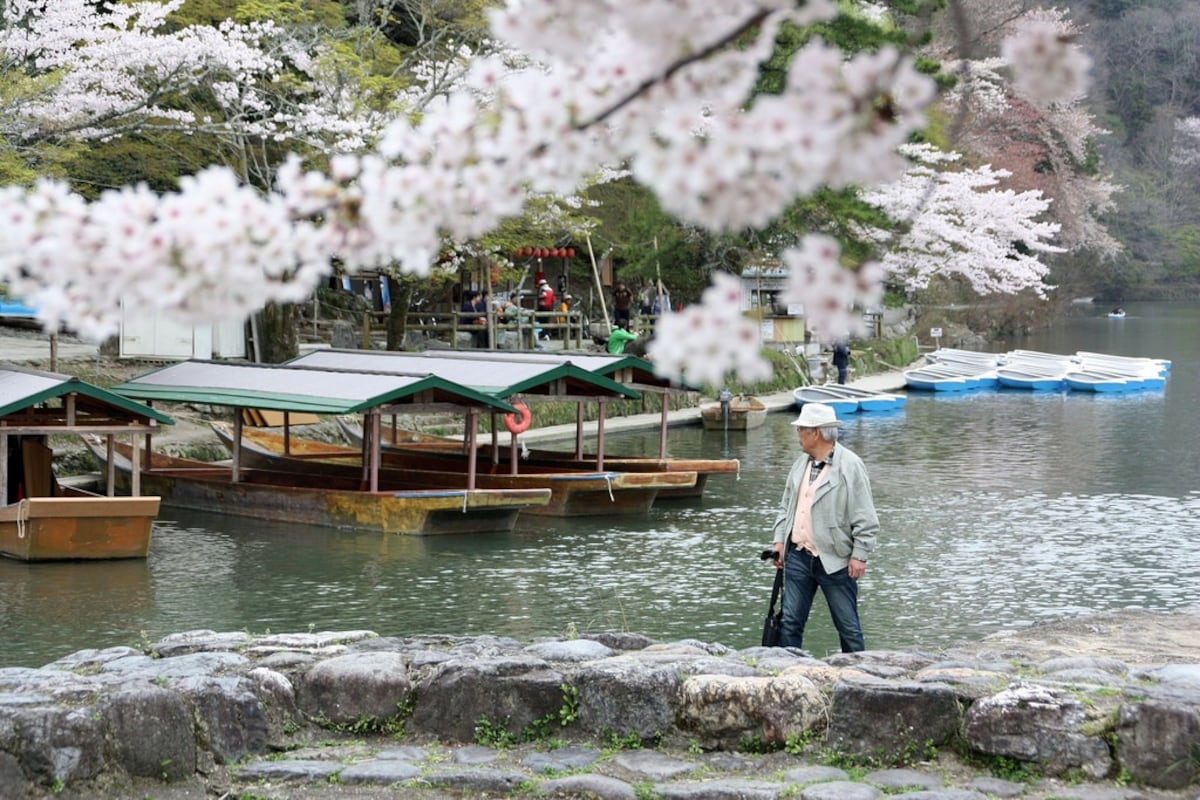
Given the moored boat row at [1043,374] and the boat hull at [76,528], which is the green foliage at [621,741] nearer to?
the boat hull at [76,528]

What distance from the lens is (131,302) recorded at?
123 inches

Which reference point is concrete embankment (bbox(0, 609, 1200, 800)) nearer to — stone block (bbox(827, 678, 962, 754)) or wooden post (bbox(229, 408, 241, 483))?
stone block (bbox(827, 678, 962, 754))

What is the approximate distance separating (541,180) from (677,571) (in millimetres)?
12774

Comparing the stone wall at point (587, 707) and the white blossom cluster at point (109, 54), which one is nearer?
the stone wall at point (587, 707)

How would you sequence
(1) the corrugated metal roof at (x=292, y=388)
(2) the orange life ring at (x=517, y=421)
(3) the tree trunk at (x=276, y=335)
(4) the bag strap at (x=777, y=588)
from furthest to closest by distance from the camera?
(3) the tree trunk at (x=276, y=335) < (2) the orange life ring at (x=517, y=421) < (1) the corrugated metal roof at (x=292, y=388) < (4) the bag strap at (x=777, y=588)

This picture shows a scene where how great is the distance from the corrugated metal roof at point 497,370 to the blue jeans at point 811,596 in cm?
1020

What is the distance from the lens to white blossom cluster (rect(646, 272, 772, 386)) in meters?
2.98

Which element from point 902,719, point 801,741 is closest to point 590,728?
point 801,741

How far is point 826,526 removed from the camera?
340 inches

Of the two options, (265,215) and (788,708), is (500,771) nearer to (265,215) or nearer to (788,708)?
(788,708)

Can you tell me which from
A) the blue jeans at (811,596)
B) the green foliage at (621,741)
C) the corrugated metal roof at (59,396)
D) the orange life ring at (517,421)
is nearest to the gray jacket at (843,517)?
the blue jeans at (811,596)

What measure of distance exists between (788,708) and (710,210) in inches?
166

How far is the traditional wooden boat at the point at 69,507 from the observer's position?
15367 millimetres

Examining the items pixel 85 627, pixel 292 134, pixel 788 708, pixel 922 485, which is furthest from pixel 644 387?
pixel 788 708
